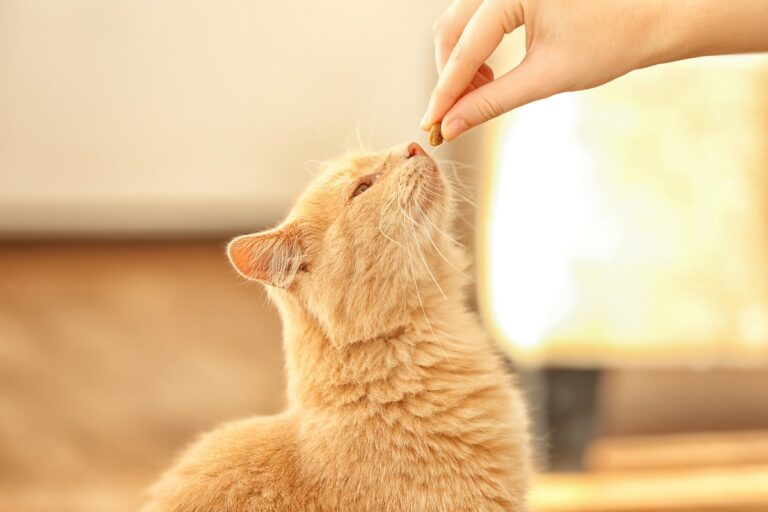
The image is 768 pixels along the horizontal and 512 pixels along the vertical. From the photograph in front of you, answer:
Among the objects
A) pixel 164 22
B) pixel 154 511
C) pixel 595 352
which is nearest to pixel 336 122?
pixel 164 22

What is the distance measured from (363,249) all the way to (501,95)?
11.3 inches

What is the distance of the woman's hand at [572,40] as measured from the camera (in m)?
0.91

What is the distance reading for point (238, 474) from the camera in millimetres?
923

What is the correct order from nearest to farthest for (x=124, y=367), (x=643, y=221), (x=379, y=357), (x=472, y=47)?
1. (x=472, y=47)
2. (x=379, y=357)
3. (x=643, y=221)
4. (x=124, y=367)

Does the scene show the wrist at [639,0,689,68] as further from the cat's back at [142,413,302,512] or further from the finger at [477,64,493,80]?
the cat's back at [142,413,302,512]

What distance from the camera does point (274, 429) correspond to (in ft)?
3.34

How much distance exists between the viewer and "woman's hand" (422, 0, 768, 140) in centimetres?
91

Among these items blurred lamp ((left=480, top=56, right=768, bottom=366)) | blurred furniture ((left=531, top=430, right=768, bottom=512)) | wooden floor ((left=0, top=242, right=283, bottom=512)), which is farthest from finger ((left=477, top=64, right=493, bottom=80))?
wooden floor ((left=0, top=242, right=283, bottom=512))

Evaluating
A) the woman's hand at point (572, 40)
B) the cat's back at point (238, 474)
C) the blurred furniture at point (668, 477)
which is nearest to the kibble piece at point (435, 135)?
the woman's hand at point (572, 40)

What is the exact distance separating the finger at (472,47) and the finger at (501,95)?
0.02 m

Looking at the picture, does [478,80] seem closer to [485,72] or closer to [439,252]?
[485,72]

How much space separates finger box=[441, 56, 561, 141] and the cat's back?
47cm

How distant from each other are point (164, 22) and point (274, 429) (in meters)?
2.02

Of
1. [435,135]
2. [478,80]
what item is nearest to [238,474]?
[435,135]
